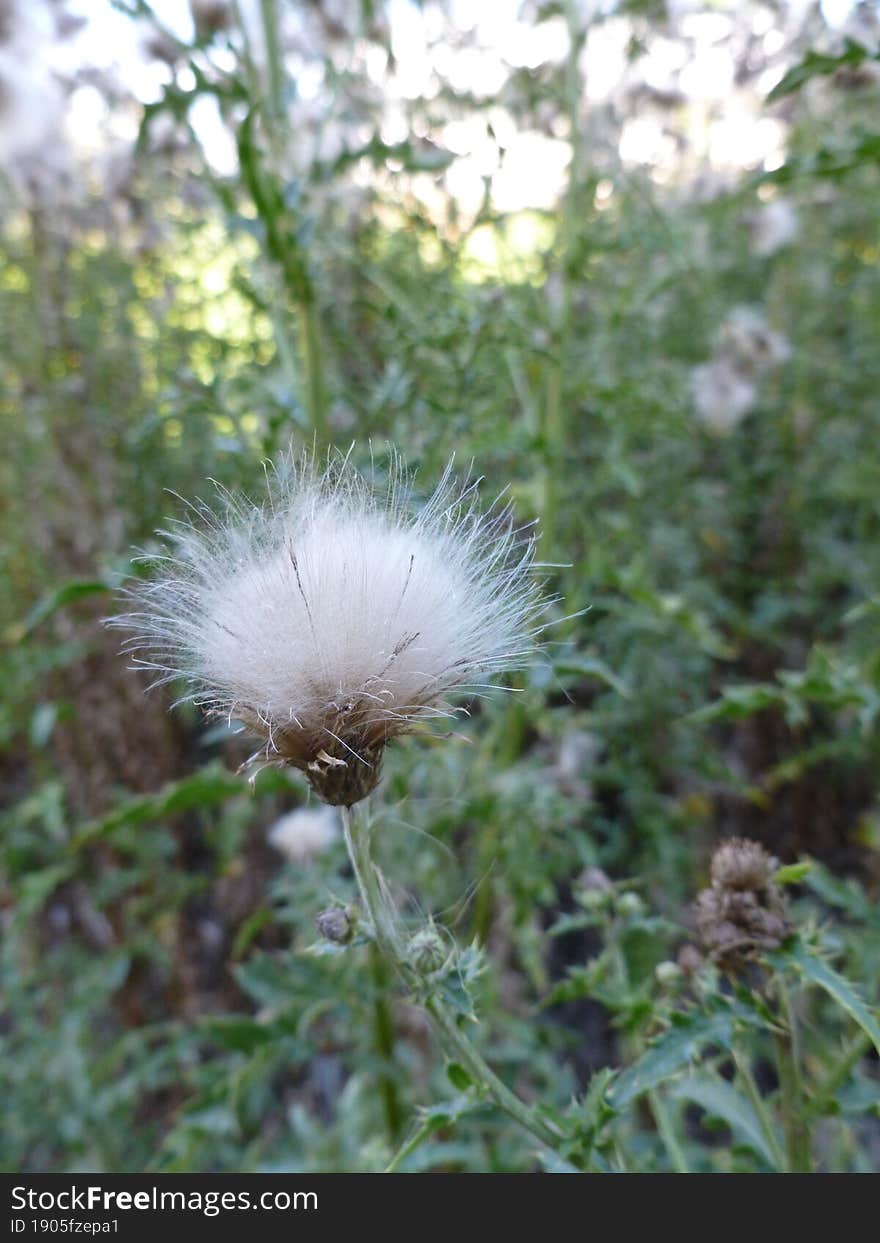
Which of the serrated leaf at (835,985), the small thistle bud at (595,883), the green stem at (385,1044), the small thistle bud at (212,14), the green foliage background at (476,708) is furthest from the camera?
the small thistle bud at (212,14)

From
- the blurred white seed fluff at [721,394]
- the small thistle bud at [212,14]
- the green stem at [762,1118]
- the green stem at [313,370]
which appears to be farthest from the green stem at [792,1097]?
the blurred white seed fluff at [721,394]

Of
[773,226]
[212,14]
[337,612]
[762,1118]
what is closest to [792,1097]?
[762,1118]

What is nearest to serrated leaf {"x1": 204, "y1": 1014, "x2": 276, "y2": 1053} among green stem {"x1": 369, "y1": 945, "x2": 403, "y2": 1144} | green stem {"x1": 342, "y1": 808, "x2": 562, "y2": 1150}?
green stem {"x1": 369, "y1": 945, "x2": 403, "y2": 1144}

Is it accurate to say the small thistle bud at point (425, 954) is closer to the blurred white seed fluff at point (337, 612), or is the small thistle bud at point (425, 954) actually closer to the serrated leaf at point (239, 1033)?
the blurred white seed fluff at point (337, 612)

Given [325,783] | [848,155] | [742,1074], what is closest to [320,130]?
[848,155]

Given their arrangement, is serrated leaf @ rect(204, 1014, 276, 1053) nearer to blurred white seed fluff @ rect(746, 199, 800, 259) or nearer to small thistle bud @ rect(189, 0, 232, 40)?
small thistle bud @ rect(189, 0, 232, 40)
